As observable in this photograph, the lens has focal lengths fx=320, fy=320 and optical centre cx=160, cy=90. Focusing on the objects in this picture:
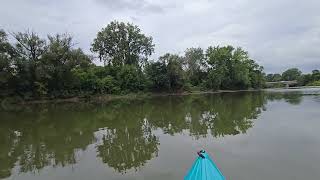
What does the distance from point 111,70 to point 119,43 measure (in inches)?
295

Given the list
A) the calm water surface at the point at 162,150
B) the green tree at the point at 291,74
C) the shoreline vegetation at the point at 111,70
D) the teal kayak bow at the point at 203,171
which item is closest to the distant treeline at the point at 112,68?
the shoreline vegetation at the point at 111,70

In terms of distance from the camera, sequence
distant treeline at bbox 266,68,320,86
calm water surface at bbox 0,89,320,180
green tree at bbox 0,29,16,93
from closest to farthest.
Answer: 1. calm water surface at bbox 0,89,320,180
2. green tree at bbox 0,29,16,93
3. distant treeline at bbox 266,68,320,86

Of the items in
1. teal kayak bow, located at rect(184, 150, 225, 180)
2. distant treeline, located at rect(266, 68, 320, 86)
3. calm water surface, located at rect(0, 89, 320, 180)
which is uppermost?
distant treeline, located at rect(266, 68, 320, 86)

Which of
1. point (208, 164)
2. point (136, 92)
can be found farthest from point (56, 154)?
point (136, 92)

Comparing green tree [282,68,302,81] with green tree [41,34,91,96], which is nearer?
green tree [41,34,91,96]

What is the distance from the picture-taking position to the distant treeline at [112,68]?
40.6 meters

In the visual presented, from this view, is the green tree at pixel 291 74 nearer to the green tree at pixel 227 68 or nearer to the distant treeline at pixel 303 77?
the distant treeline at pixel 303 77

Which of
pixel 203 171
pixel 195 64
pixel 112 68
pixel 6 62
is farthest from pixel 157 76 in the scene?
pixel 203 171

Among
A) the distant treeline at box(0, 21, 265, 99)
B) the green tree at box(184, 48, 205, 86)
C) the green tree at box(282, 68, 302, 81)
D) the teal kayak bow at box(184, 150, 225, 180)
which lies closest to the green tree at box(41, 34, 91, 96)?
the distant treeline at box(0, 21, 265, 99)

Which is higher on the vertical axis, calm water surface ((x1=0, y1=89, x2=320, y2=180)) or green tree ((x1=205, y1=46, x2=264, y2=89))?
green tree ((x1=205, y1=46, x2=264, y2=89))

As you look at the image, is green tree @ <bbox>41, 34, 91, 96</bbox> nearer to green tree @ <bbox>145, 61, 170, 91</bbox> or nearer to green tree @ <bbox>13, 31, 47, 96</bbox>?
green tree @ <bbox>13, 31, 47, 96</bbox>

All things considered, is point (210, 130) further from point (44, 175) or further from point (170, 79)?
point (170, 79)

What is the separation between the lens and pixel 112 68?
53469 millimetres

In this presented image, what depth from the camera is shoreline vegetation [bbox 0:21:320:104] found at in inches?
1597
